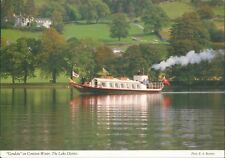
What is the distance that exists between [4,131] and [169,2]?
64305 mm

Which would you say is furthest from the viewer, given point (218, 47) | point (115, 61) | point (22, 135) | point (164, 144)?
point (218, 47)

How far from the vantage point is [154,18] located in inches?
3543

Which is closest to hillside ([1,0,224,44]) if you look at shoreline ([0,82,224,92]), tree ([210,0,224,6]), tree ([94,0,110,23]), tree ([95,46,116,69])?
tree ([210,0,224,6])

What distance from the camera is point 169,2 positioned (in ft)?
302

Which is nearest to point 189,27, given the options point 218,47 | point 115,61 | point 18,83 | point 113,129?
point 218,47

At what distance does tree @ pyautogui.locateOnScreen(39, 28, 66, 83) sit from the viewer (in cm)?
7781

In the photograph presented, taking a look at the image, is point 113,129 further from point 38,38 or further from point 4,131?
point 38,38

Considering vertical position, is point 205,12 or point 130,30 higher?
point 205,12

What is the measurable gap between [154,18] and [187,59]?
360 inches

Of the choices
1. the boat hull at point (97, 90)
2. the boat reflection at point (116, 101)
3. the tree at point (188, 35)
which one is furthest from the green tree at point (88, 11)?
the boat reflection at point (116, 101)

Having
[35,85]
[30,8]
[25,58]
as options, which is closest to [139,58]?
[35,85]

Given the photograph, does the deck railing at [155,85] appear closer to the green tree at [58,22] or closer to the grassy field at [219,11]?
the green tree at [58,22]

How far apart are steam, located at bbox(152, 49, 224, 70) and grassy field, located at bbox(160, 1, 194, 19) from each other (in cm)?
617

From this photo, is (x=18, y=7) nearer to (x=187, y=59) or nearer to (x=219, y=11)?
(x=187, y=59)
